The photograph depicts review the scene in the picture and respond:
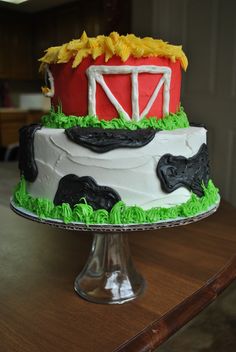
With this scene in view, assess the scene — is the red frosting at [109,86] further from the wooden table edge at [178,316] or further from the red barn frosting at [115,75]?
the wooden table edge at [178,316]

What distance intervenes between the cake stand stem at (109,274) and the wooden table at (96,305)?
29 millimetres

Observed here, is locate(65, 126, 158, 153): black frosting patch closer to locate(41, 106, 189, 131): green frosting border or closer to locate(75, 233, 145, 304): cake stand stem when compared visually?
locate(41, 106, 189, 131): green frosting border

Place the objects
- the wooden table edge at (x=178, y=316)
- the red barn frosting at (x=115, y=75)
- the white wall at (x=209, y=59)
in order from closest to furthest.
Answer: the wooden table edge at (x=178, y=316), the red barn frosting at (x=115, y=75), the white wall at (x=209, y=59)

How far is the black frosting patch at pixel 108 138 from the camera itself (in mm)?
771

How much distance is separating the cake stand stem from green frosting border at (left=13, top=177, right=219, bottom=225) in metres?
0.19

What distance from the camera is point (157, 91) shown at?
2.84ft

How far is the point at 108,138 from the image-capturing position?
771mm

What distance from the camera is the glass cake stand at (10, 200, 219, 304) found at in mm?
854

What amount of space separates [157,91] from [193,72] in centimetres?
220

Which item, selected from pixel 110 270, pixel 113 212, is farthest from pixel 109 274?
pixel 113 212

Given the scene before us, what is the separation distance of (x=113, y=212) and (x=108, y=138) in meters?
0.15

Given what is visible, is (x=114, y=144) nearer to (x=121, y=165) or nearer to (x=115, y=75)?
(x=121, y=165)

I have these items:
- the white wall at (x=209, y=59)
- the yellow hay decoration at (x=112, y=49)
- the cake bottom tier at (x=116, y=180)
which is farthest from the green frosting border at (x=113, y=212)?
the white wall at (x=209, y=59)

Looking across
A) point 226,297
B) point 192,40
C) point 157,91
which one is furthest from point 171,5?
point 157,91
